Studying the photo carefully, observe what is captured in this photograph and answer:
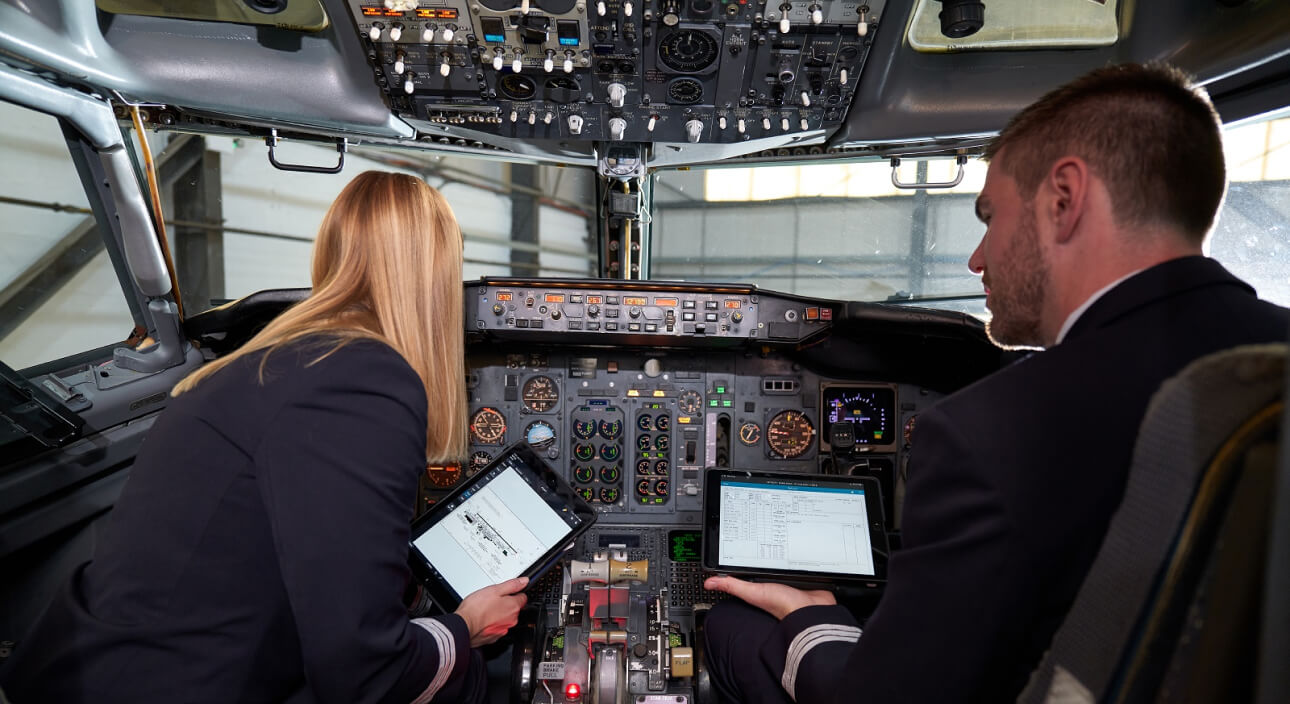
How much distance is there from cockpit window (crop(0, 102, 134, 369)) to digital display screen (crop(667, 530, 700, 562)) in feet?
7.74

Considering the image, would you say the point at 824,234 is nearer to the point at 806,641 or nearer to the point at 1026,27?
the point at 1026,27

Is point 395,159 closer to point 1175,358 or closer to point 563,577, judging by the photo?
point 563,577

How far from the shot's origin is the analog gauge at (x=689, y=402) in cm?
300

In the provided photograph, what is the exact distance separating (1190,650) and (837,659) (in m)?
1.03

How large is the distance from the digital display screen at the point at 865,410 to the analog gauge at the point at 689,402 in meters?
0.54

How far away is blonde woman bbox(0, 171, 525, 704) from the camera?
1079mm

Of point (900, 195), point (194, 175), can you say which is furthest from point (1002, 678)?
point (194, 175)

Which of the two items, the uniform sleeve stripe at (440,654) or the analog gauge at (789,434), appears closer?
the uniform sleeve stripe at (440,654)

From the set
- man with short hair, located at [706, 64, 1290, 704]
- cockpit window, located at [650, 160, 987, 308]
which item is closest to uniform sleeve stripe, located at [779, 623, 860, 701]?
man with short hair, located at [706, 64, 1290, 704]

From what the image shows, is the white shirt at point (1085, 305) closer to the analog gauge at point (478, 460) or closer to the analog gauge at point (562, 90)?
the analog gauge at point (562, 90)

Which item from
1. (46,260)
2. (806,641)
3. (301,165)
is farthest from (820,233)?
(806,641)

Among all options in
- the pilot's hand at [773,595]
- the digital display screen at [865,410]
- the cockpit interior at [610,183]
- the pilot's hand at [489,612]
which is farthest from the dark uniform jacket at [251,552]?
the digital display screen at [865,410]

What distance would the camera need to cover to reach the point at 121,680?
3.53 ft

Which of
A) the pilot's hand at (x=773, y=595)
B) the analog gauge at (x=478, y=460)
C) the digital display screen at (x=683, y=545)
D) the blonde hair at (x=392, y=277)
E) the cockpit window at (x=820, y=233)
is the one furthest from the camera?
the cockpit window at (x=820, y=233)
